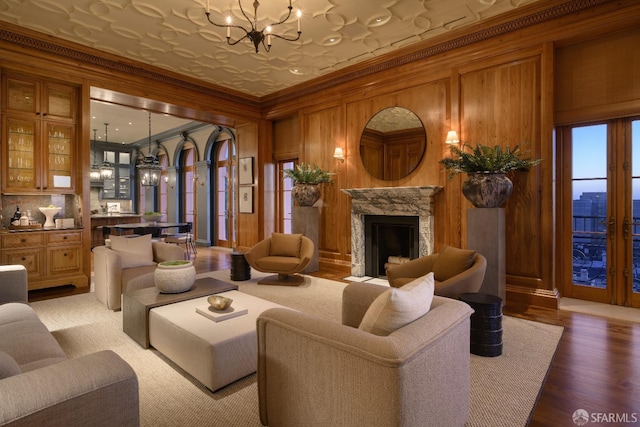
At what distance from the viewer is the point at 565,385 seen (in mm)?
2412

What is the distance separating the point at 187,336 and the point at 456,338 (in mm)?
1798

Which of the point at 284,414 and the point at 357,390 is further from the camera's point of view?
the point at 284,414

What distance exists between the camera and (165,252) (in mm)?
4648

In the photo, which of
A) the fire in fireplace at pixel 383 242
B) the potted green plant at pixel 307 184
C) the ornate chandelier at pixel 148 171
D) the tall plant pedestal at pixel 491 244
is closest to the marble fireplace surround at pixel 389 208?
the fire in fireplace at pixel 383 242

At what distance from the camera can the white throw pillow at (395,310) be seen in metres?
1.56

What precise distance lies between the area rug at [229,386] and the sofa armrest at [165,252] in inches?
36.3

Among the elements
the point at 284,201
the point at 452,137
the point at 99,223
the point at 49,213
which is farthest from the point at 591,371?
the point at 99,223

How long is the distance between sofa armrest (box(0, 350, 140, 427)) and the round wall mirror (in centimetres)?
493

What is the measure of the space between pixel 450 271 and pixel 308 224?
3.15 metres

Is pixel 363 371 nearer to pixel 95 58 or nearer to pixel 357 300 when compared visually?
pixel 357 300

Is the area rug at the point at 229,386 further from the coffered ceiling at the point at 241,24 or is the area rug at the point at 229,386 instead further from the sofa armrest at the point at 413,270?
the coffered ceiling at the point at 241,24

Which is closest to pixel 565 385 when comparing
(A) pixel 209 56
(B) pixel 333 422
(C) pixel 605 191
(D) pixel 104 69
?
(B) pixel 333 422

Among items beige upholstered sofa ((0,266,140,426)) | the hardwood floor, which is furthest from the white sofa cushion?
the hardwood floor

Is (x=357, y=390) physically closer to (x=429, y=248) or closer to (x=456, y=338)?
(x=456, y=338)
